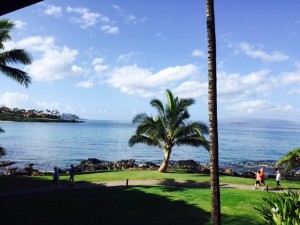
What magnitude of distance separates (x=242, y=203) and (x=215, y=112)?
36.4 feet

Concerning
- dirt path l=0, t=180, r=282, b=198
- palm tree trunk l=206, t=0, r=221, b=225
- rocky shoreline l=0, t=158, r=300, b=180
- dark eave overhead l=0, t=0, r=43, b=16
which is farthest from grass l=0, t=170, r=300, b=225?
rocky shoreline l=0, t=158, r=300, b=180

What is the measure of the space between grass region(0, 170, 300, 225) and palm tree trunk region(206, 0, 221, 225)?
590 cm

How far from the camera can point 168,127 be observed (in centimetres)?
3322

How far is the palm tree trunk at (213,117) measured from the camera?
9883 mm

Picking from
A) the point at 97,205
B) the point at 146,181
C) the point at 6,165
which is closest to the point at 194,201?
the point at 97,205

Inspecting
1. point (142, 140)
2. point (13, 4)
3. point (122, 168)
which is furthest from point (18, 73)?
point (122, 168)

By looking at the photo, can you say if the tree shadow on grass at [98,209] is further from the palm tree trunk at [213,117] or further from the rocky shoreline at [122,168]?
the rocky shoreline at [122,168]

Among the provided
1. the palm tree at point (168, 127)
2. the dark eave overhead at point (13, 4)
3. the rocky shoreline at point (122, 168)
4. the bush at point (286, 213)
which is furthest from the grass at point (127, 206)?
the rocky shoreline at point (122, 168)

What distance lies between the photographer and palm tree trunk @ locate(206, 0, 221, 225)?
9883 mm

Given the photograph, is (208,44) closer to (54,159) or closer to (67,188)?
(67,188)

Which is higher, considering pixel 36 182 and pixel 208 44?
pixel 208 44

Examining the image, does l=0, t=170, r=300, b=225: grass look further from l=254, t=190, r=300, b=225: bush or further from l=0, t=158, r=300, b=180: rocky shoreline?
l=0, t=158, r=300, b=180: rocky shoreline

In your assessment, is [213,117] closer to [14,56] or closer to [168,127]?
[14,56]

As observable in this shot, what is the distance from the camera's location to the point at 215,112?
32.8ft
